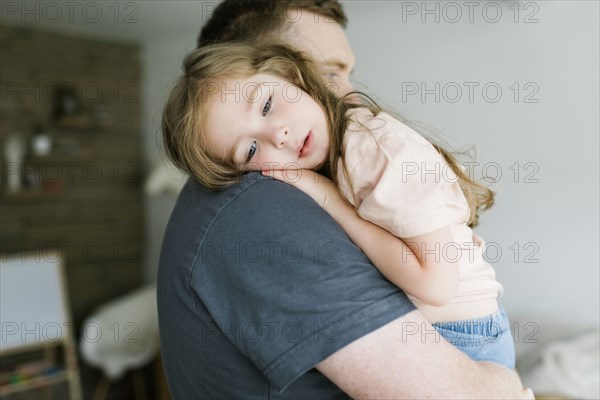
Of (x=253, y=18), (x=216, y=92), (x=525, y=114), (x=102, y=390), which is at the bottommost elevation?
(x=102, y=390)

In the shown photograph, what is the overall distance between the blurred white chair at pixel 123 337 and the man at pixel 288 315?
2.49 meters

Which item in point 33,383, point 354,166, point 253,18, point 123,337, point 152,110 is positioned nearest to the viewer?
point 354,166

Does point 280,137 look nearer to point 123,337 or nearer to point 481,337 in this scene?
point 481,337

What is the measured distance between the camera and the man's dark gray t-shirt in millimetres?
707

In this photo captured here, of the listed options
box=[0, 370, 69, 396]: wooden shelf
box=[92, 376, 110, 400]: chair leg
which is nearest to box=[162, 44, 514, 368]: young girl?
box=[0, 370, 69, 396]: wooden shelf

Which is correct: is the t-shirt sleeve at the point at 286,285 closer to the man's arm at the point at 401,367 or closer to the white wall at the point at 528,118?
the man's arm at the point at 401,367

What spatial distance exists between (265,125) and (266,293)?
1.23 ft

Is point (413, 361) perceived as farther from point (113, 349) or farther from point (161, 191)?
point (161, 191)

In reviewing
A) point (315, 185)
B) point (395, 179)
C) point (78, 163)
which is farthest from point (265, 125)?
point (78, 163)

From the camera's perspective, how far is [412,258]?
2.55 ft

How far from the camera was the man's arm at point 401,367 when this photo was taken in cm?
70

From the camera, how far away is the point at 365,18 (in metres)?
3.21

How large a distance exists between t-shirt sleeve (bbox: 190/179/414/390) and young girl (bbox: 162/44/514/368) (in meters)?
0.06

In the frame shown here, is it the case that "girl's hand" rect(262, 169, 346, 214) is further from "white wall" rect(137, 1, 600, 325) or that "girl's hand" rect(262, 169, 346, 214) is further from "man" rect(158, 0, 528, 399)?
"white wall" rect(137, 1, 600, 325)
